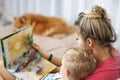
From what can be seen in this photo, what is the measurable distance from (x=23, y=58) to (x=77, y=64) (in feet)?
1.39

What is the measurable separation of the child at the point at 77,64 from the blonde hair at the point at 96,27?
0.09m

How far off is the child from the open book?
0.26 metres

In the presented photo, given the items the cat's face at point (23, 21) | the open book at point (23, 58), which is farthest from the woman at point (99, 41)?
the cat's face at point (23, 21)

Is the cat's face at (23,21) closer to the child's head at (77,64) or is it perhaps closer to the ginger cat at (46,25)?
the ginger cat at (46,25)

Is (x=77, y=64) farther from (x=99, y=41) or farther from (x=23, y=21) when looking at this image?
(x=23, y=21)

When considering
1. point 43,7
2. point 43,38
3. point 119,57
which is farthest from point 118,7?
point 43,7

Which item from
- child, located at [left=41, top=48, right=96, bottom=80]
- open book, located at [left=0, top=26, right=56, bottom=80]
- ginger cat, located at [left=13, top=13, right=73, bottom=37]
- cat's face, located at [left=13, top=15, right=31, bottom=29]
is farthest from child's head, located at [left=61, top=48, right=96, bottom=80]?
cat's face, located at [left=13, top=15, right=31, bottom=29]

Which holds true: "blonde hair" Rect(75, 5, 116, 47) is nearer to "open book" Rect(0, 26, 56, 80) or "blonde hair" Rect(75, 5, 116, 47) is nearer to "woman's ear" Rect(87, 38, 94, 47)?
"woman's ear" Rect(87, 38, 94, 47)

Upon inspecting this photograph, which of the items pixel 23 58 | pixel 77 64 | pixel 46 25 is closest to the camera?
pixel 77 64

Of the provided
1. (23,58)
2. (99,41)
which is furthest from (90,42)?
(23,58)

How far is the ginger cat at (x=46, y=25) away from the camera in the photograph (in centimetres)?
220

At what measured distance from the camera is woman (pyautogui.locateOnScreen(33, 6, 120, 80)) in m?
1.05

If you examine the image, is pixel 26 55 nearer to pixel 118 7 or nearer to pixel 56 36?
pixel 118 7

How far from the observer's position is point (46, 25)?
89.3 inches
